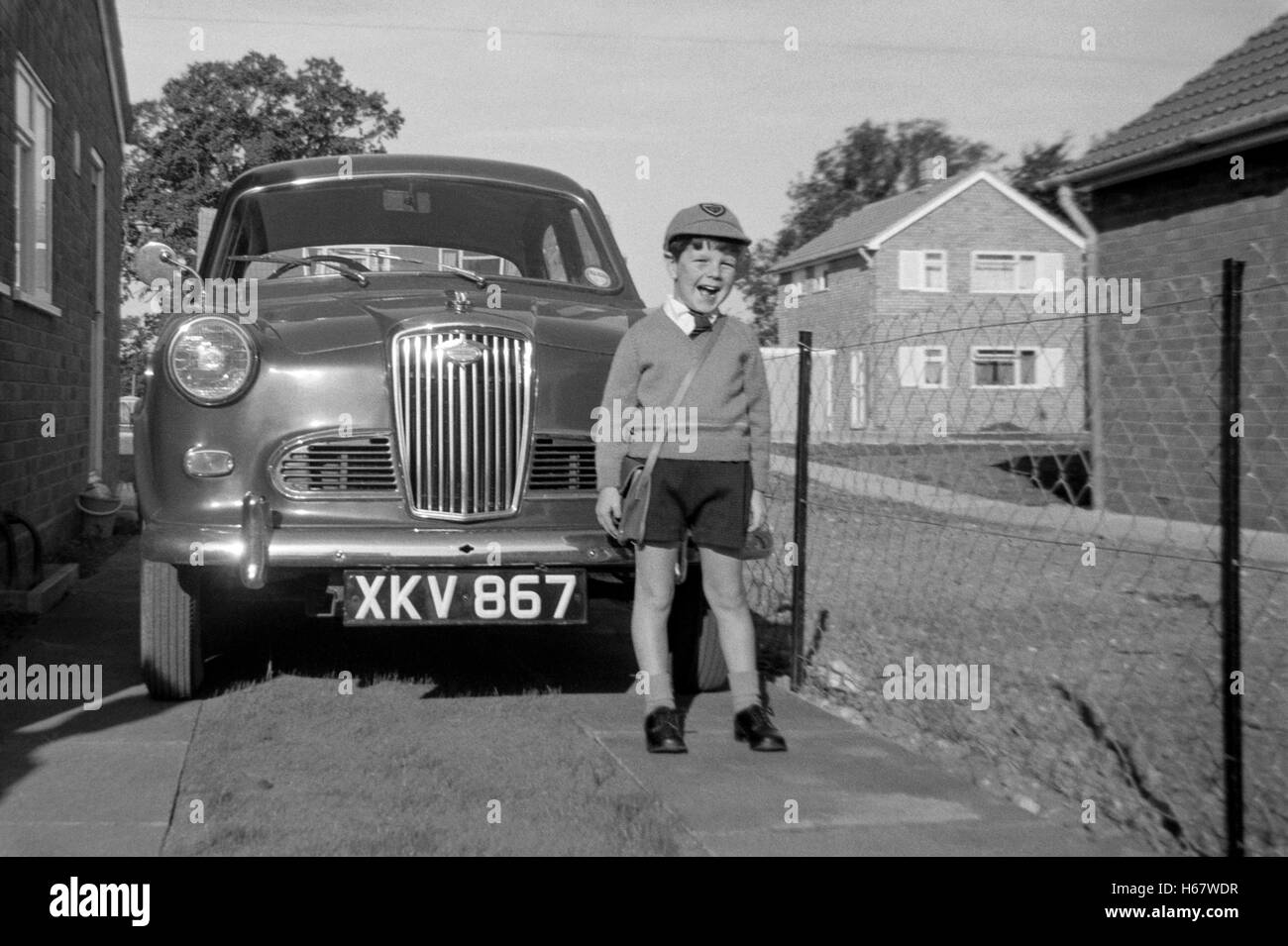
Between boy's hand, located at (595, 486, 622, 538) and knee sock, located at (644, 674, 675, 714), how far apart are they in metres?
0.48

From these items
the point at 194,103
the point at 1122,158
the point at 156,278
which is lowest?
the point at 156,278

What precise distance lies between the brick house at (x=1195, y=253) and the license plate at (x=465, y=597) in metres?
6.79

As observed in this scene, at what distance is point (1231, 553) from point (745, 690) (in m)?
1.60

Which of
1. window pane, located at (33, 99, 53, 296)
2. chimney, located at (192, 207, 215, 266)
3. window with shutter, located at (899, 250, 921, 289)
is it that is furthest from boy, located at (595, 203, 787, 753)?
window with shutter, located at (899, 250, 921, 289)

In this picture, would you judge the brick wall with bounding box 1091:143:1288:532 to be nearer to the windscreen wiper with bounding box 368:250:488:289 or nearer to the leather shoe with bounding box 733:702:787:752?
the windscreen wiper with bounding box 368:250:488:289

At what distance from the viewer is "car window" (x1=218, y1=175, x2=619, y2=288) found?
19.4 ft

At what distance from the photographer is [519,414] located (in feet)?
15.2

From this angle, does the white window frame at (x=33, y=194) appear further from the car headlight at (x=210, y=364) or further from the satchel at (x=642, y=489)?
the satchel at (x=642, y=489)

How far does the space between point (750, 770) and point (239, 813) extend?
56.2 inches

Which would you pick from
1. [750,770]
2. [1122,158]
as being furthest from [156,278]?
[1122,158]
